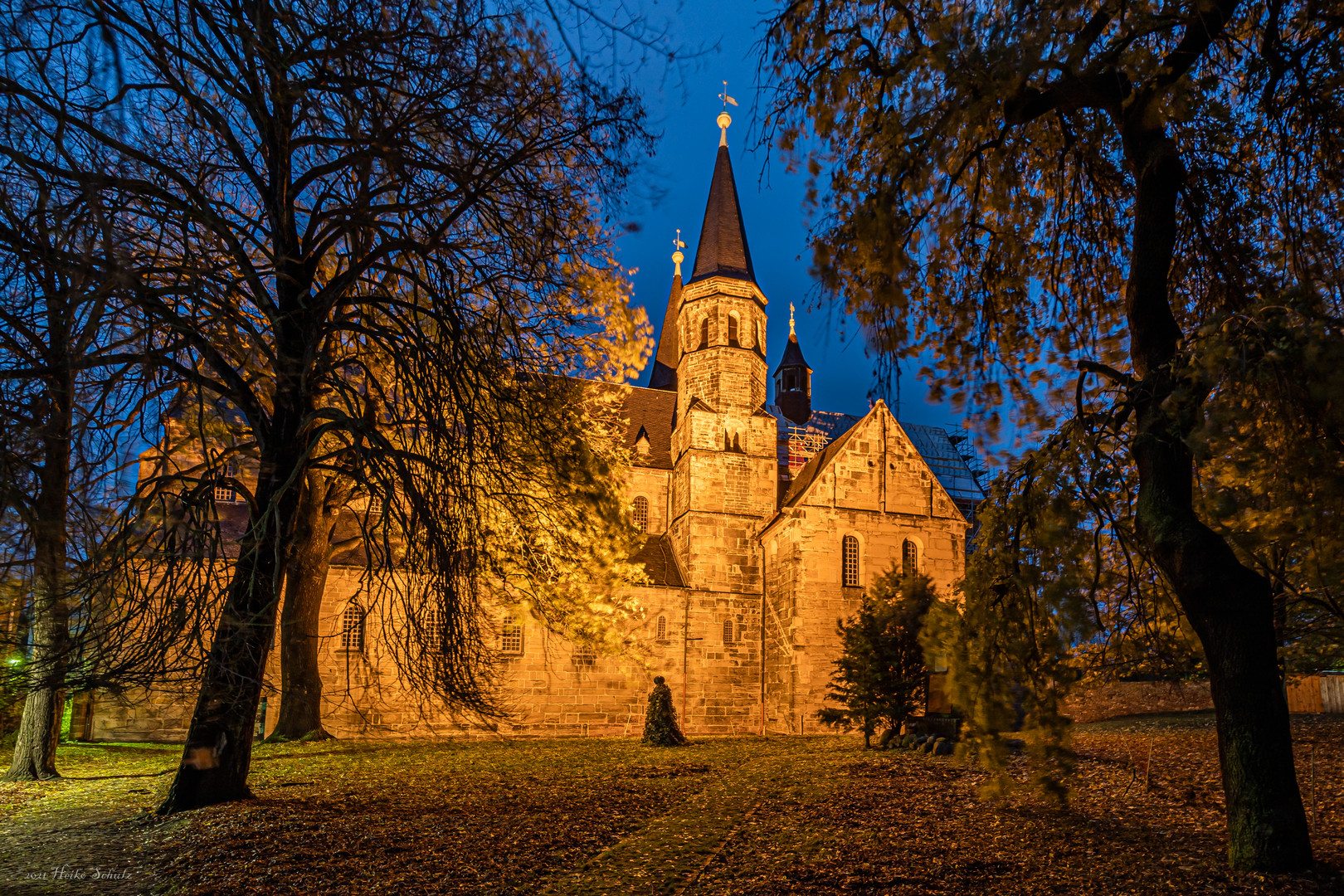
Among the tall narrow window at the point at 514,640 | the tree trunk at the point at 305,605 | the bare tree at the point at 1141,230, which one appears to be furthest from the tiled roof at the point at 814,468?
the bare tree at the point at 1141,230

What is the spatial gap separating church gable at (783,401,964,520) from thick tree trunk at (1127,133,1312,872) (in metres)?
19.7

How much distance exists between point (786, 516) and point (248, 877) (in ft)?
67.3

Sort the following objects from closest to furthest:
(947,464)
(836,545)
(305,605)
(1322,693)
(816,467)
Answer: (305,605) < (1322,693) < (836,545) < (816,467) < (947,464)

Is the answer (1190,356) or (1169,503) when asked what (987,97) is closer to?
(1190,356)

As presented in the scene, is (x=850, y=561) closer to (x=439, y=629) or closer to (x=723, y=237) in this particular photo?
(x=723, y=237)

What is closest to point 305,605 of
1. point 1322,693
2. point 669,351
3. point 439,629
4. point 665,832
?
point 439,629

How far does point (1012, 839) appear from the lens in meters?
7.04

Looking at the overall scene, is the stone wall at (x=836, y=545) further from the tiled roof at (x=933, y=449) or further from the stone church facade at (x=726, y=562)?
the tiled roof at (x=933, y=449)

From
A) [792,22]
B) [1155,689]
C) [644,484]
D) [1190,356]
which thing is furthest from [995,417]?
[644,484]

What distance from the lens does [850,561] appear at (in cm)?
2578

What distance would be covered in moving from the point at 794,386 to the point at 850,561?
3406cm

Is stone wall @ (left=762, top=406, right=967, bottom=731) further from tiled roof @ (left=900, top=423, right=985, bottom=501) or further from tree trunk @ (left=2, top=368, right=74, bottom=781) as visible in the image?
tiled roof @ (left=900, top=423, right=985, bottom=501)

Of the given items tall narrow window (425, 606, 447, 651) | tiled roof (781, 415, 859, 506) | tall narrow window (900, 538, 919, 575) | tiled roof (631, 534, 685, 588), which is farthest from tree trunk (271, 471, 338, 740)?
tall narrow window (900, 538, 919, 575)

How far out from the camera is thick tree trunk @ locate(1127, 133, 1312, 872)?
16.8ft
